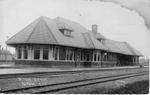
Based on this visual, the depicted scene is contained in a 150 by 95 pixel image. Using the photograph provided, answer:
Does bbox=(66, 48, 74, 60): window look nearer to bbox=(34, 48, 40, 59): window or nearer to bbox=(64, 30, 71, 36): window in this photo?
bbox=(64, 30, 71, 36): window

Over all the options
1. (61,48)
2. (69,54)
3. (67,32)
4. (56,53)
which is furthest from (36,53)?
(67,32)

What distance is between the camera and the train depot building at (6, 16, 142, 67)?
12.6 meters

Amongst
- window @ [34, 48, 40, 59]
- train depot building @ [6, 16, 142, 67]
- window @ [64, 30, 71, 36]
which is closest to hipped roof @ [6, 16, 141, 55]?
train depot building @ [6, 16, 142, 67]

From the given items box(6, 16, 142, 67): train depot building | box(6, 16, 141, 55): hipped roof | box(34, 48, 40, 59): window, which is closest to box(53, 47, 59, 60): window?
box(6, 16, 142, 67): train depot building

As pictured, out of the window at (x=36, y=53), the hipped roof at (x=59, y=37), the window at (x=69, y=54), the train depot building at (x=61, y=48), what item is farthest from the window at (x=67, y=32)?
the window at (x=36, y=53)

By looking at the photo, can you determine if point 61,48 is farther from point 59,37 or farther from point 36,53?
point 36,53

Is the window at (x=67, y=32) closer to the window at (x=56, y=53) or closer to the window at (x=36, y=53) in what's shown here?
the window at (x=56, y=53)

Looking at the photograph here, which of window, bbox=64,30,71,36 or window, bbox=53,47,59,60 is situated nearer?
window, bbox=53,47,59,60

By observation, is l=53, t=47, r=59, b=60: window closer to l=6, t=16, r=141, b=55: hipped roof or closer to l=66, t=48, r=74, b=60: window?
l=6, t=16, r=141, b=55: hipped roof

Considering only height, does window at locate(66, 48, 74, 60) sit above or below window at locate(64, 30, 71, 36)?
below

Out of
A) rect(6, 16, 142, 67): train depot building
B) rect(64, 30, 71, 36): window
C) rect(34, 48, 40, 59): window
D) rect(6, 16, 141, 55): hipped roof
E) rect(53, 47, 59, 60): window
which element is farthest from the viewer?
rect(64, 30, 71, 36): window

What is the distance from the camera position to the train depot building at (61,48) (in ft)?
41.2

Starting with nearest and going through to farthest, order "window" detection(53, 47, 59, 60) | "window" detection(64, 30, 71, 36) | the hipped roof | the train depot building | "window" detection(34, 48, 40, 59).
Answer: the hipped roof, the train depot building, "window" detection(34, 48, 40, 59), "window" detection(53, 47, 59, 60), "window" detection(64, 30, 71, 36)

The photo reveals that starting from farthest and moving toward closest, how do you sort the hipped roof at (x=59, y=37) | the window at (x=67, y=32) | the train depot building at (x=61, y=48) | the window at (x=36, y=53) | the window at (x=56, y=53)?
the window at (x=67, y=32), the window at (x=56, y=53), the window at (x=36, y=53), the train depot building at (x=61, y=48), the hipped roof at (x=59, y=37)
